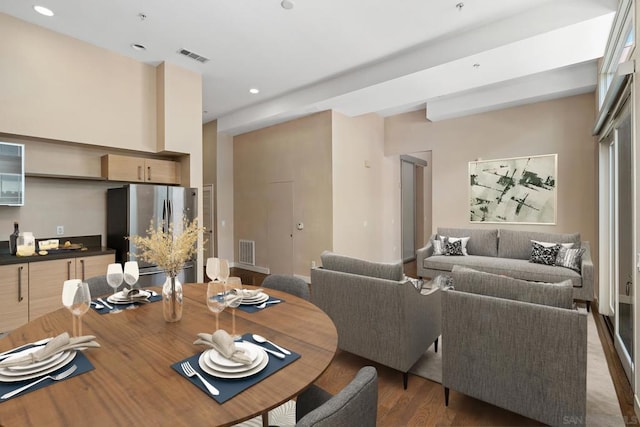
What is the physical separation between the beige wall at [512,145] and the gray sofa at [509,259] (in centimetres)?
39

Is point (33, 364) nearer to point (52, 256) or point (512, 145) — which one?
point (52, 256)

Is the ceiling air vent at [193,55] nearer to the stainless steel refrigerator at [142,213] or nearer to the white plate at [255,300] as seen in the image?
the stainless steel refrigerator at [142,213]

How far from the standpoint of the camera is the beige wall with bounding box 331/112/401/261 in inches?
220

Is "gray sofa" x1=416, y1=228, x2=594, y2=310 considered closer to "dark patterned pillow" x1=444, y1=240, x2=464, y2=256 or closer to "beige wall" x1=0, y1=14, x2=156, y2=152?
"dark patterned pillow" x1=444, y1=240, x2=464, y2=256

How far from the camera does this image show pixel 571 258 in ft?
13.8

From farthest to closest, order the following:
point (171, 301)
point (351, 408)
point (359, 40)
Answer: point (359, 40) < point (171, 301) < point (351, 408)

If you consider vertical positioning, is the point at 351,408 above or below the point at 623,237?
below

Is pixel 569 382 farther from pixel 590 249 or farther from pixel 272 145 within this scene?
pixel 272 145

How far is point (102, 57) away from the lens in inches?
145

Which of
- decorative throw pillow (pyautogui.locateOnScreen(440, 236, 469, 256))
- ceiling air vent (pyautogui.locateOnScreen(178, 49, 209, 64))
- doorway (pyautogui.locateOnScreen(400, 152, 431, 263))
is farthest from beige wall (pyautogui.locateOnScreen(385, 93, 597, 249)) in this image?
ceiling air vent (pyautogui.locateOnScreen(178, 49, 209, 64))

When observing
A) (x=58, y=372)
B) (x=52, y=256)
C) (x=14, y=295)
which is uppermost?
(x=52, y=256)

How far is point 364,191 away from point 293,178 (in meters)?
1.43

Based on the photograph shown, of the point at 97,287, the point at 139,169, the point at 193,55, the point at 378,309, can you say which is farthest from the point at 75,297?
the point at 193,55

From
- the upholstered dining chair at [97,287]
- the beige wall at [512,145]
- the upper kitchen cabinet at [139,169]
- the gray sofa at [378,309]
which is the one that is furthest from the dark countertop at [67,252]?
the beige wall at [512,145]
